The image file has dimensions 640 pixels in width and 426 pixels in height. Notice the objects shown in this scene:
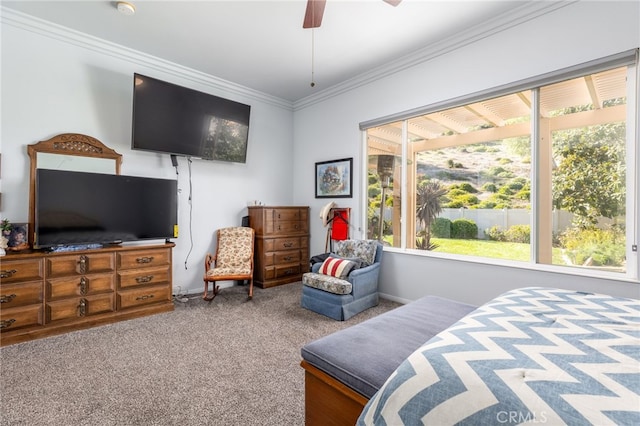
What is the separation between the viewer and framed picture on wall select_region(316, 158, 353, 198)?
438cm

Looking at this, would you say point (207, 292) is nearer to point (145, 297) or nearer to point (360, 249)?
point (145, 297)

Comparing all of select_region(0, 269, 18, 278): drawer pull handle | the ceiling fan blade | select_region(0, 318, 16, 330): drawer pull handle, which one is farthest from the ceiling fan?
select_region(0, 318, 16, 330): drawer pull handle

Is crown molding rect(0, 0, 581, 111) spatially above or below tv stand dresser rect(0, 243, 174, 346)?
above

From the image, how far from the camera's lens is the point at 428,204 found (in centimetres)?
370

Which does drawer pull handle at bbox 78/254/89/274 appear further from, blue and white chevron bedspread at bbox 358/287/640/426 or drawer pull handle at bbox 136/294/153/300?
blue and white chevron bedspread at bbox 358/287/640/426

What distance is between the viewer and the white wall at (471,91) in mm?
2396

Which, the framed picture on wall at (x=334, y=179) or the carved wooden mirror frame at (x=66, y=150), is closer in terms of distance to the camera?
the carved wooden mirror frame at (x=66, y=150)

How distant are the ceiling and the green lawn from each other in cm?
224

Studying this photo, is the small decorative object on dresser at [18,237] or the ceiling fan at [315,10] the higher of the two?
the ceiling fan at [315,10]

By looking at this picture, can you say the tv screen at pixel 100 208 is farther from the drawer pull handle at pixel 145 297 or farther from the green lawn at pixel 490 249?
the green lawn at pixel 490 249

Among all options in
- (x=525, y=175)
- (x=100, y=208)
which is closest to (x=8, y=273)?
(x=100, y=208)

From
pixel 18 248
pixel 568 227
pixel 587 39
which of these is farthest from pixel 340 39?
pixel 18 248

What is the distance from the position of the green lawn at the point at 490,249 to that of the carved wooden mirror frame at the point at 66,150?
4.10 metres

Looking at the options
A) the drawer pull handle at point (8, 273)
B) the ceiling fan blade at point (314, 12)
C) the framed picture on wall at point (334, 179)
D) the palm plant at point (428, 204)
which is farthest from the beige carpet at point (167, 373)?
the ceiling fan blade at point (314, 12)
